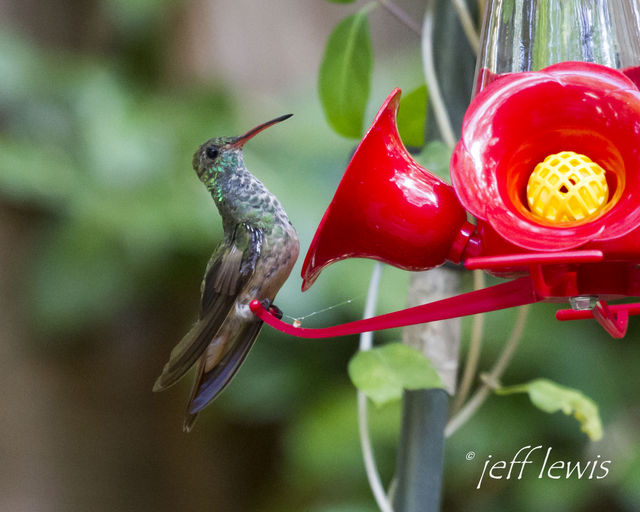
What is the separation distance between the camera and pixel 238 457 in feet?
9.26

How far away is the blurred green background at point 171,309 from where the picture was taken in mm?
2205

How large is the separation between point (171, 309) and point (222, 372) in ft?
6.78

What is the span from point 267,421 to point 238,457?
0.46m

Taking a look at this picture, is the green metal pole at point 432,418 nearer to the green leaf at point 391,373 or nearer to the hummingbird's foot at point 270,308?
the green leaf at point 391,373

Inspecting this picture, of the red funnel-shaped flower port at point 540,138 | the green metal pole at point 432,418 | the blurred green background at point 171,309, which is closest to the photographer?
the red funnel-shaped flower port at point 540,138

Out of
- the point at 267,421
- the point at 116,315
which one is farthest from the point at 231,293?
the point at 116,315

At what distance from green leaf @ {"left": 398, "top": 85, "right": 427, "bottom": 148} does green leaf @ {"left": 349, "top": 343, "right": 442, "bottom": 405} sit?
34cm

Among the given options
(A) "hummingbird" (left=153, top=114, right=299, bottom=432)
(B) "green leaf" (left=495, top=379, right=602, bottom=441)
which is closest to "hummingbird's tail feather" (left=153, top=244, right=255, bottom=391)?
(A) "hummingbird" (left=153, top=114, right=299, bottom=432)

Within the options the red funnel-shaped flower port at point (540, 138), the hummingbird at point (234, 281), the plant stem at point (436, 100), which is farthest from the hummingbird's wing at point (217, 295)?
the plant stem at point (436, 100)

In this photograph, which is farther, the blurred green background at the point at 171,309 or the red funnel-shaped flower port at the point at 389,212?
the blurred green background at the point at 171,309

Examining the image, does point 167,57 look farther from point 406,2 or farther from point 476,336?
point 476,336

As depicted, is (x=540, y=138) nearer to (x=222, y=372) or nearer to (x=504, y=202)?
(x=504, y=202)

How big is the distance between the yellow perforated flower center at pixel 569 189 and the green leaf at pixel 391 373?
0.47 metres

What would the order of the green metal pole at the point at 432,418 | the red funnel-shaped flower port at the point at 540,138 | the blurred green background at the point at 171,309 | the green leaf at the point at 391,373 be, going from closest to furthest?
the red funnel-shaped flower port at the point at 540,138, the green leaf at the point at 391,373, the green metal pole at the point at 432,418, the blurred green background at the point at 171,309
